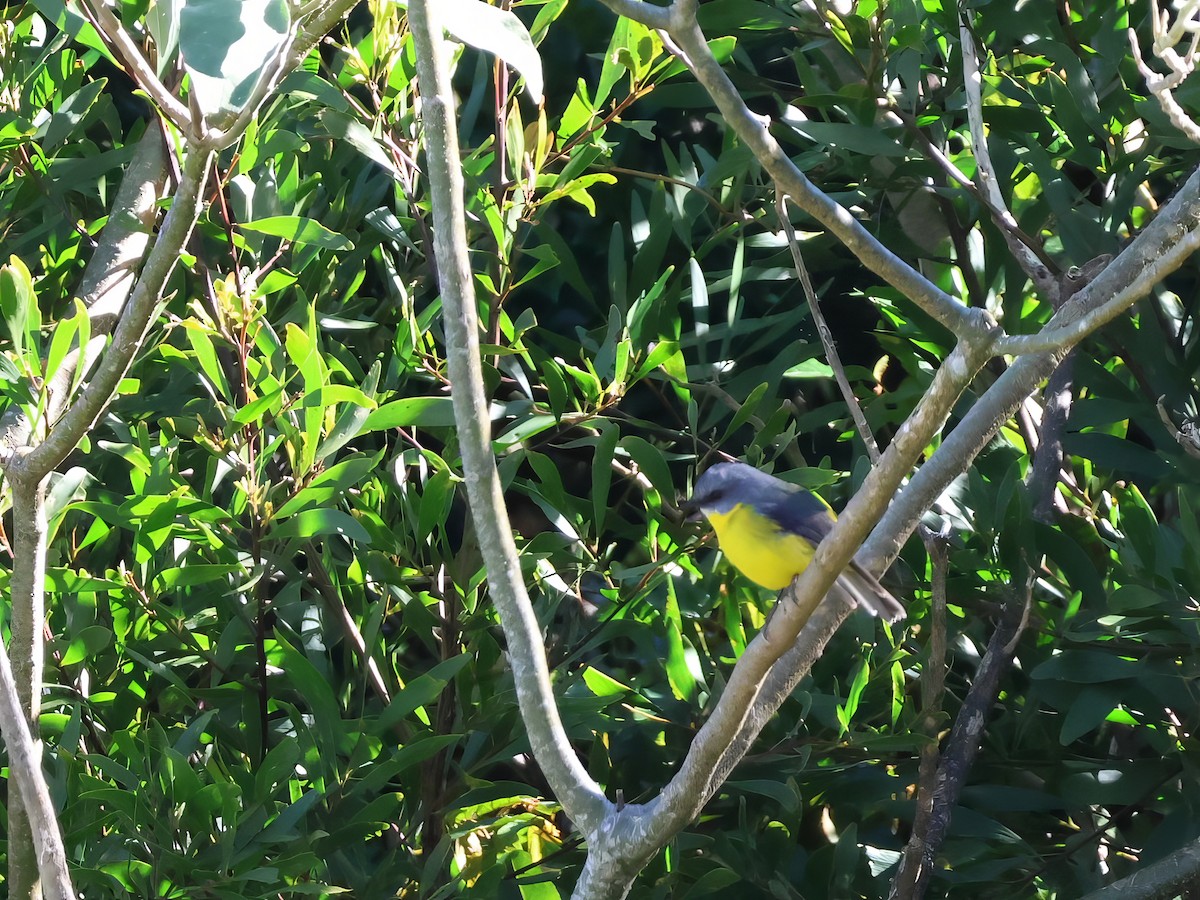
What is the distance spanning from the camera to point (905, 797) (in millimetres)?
2197

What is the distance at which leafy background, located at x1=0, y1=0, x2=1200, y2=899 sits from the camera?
1724 millimetres

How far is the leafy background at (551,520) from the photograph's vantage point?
1724mm

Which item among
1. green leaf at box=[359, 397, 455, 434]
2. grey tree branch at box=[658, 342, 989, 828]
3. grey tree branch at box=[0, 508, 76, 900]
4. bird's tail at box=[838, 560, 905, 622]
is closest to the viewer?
grey tree branch at box=[658, 342, 989, 828]

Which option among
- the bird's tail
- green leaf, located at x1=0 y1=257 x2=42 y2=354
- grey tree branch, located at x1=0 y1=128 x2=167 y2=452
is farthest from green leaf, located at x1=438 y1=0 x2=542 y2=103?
grey tree branch, located at x1=0 y1=128 x2=167 y2=452

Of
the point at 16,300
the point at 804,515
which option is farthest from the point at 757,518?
the point at 16,300

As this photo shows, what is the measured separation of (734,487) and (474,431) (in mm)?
892

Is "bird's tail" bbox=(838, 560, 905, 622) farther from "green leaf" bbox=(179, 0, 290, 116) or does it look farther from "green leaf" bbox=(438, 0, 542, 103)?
"green leaf" bbox=(179, 0, 290, 116)

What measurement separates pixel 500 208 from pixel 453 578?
566mm

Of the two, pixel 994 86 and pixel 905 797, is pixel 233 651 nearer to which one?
pixel 905 797

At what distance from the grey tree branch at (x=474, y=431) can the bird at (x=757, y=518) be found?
30.8 inches

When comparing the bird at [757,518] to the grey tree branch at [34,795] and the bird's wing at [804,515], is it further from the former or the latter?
the grey tree branch at [34,795]

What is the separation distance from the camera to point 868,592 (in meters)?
1.64

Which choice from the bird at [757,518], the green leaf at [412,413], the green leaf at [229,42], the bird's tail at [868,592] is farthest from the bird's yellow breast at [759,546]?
the green leaf at [229,42]

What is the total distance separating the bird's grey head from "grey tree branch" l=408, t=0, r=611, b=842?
0.79 m
